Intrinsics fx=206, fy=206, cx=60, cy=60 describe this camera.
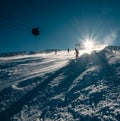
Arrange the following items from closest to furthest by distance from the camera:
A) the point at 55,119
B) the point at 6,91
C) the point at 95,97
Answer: the point at 55,119, the point at 95,97, the point at 6,91

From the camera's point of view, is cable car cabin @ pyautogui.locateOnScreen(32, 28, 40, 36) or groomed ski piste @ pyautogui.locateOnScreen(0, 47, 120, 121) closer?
groomed ski piste @ pyautogui.locateOnScreen(0, 47, 120, 121)

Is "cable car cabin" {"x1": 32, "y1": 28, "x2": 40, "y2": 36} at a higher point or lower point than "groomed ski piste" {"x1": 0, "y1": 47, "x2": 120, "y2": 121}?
higher

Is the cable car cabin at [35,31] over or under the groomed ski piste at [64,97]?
over

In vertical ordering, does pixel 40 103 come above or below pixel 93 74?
below

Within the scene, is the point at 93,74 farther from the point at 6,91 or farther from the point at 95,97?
the point at 6,91

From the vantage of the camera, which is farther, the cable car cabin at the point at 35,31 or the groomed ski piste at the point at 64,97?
the cable car cabin at the point at 35,31

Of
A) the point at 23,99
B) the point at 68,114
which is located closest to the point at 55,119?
the point at 68,114

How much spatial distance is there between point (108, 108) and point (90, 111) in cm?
173

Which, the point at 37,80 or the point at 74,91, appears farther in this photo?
the point at 37,80

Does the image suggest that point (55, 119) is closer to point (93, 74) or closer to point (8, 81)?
point (93, 74)

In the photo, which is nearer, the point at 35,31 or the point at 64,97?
the point at 64,97

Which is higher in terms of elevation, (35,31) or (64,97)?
(35,31)

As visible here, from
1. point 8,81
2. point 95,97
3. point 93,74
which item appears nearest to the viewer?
point 95,97

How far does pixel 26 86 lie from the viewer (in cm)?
2970
